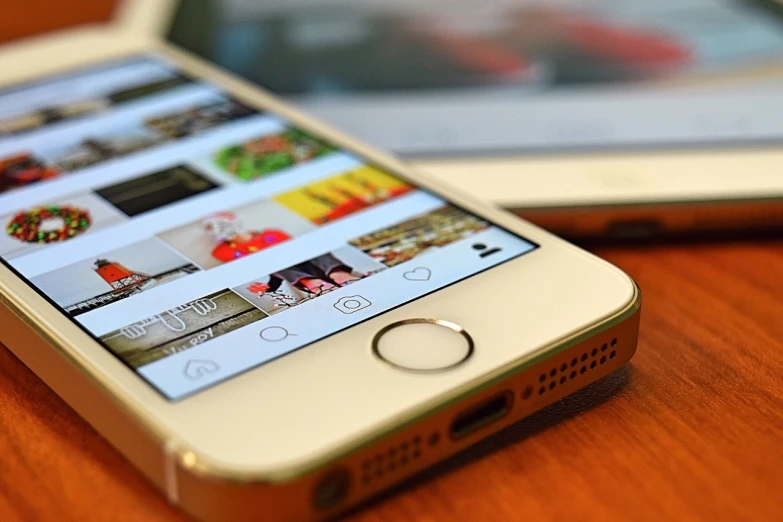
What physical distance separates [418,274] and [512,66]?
23 cm

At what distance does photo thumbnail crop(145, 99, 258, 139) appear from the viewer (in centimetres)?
47

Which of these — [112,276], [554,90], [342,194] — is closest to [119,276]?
[112,276]

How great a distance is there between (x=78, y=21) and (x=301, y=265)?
0.49m

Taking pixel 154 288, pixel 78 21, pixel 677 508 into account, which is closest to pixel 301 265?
pixel 154 288

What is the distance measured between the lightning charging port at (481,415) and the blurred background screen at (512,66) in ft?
0.62

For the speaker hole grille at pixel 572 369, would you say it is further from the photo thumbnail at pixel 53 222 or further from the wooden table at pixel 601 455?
the photo thumbnail at pixel 53 222

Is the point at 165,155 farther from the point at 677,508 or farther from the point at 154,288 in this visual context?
the point at 677,508

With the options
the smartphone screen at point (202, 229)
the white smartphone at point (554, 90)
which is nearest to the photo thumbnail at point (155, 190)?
the smartphone screen at point (202, 229)

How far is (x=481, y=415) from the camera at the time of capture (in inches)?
12.1

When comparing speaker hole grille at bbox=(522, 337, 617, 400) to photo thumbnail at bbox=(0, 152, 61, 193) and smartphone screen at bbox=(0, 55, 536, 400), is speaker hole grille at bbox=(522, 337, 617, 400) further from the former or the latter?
photo thumbnail at bbox=(0, 152, 61, 193)

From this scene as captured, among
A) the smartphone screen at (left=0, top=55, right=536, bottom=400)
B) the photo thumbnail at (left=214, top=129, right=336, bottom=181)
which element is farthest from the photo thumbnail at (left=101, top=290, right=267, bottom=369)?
the photo thumbnail at (left=214, top=129, right=336, bottom=181)

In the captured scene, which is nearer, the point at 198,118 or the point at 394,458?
the point at 394,458

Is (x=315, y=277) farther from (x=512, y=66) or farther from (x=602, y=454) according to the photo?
(x=512, y=66)

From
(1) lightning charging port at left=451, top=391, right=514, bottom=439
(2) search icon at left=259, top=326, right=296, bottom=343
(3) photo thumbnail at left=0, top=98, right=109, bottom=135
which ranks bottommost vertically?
(1) lightning charging port at left=451, top=391, right=514, bottom=439
